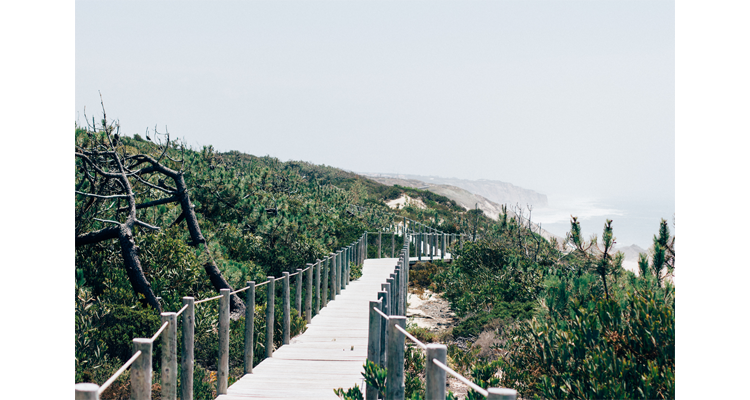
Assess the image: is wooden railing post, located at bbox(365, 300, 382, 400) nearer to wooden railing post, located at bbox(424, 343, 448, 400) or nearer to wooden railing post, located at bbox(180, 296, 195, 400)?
wooden railing post, located at bbox(180, 296, 195, 400)

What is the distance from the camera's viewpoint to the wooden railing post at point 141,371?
3.32m

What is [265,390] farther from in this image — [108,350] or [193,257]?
[193,257]

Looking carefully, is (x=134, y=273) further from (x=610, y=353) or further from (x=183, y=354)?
(x=610, y=353)

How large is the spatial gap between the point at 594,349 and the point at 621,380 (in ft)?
1.86

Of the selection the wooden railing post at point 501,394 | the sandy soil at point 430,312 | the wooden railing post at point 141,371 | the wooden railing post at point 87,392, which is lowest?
the sandy soil at point 430,312

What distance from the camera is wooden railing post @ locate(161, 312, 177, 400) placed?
428 cm

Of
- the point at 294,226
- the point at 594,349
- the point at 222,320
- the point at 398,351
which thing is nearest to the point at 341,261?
the point at 294,226

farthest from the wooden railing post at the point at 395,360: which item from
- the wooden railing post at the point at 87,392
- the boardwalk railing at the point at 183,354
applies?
the wooden railing post at the point at 87,392

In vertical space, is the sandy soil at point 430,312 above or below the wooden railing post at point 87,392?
below

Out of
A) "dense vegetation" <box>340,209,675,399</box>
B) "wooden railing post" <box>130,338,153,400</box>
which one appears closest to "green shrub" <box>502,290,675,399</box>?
"dense vegetation" <box>340,209,675,399</box>

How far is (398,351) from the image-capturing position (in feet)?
12.6

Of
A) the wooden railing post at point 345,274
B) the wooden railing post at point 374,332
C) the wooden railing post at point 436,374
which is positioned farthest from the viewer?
the wooden railing post at point 345,274

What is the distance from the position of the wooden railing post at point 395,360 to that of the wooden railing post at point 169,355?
6.03 ft

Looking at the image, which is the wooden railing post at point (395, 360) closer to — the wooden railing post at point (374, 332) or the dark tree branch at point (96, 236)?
the wooden railing post at point (374, 332)
